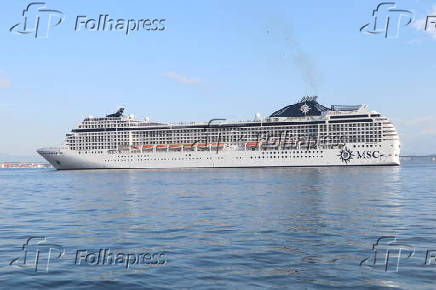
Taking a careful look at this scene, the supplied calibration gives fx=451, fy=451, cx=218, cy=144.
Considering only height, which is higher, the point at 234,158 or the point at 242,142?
the point at 242,142

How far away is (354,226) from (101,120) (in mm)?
91429

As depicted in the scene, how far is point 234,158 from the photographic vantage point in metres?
87.1

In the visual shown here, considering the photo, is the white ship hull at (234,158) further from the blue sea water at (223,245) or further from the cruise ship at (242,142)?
the blue sea water at (223,245)

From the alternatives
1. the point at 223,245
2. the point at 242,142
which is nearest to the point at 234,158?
the point at 242,142

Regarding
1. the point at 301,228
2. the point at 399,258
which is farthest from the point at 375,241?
the point at 301,228

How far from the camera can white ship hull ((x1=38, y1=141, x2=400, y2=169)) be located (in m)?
83.8

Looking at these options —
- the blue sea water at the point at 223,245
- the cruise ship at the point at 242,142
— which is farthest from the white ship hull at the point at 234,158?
the blue sea water at the point at 223,245

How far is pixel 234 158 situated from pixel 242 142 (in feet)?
15.5

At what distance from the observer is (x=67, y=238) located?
53.2ft

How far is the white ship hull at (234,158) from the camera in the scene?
8375cm

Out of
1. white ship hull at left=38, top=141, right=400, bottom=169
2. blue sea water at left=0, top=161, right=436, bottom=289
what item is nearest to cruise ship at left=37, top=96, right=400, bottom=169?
white ship hull at left=38, top=141, right=400, bottom=169

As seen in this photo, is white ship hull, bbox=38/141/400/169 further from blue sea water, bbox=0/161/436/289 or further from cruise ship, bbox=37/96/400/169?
blue sea water, bbox=0/161/436/289

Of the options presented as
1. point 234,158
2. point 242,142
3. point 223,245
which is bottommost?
point 223,245

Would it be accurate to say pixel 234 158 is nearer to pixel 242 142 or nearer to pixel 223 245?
pixel 242 142
